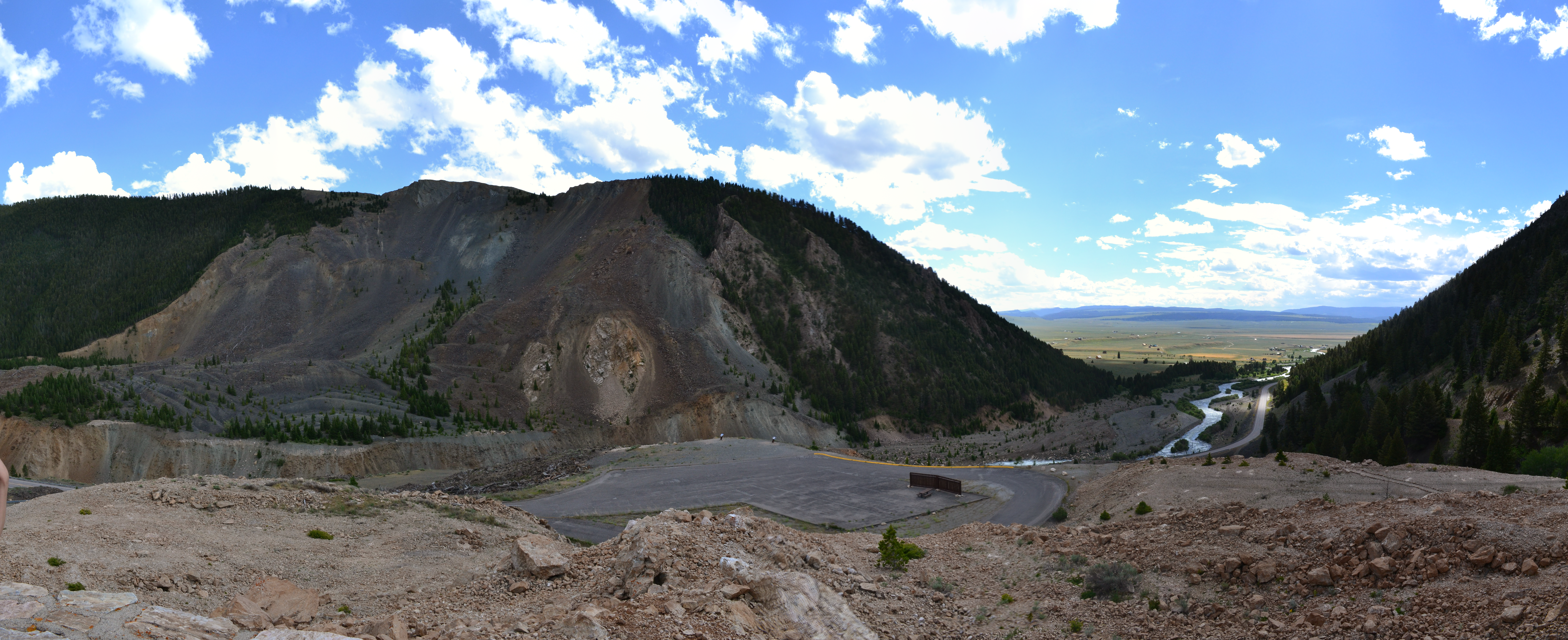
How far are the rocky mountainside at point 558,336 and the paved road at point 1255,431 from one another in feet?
59.6

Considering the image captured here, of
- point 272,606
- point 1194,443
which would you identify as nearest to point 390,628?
point 272,606

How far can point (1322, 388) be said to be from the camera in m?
67.5

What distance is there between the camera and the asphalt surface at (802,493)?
3156 cm

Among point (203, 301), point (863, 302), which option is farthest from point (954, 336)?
point (203, 301)

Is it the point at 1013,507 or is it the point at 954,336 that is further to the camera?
the point at 954,336

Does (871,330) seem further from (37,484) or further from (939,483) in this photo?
(37,484)

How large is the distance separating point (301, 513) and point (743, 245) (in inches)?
2474

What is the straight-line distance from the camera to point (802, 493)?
35.8 meters

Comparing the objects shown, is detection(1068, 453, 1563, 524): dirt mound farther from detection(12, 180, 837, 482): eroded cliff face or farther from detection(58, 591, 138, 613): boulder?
detection(12, 180, 837, 482): eroded cliff face

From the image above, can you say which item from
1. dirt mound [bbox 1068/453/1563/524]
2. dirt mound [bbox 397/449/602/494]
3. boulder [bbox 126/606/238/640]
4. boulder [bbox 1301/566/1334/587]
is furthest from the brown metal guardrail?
boulder [bbox 126/606/238/640]

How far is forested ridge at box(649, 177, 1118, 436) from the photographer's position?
7006cm

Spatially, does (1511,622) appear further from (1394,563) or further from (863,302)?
(863,302)

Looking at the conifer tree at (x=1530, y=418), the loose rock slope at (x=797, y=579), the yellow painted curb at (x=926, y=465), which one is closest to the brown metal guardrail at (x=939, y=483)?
the yellow painted curb at (x=926, y=465)

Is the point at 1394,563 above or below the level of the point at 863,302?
below
